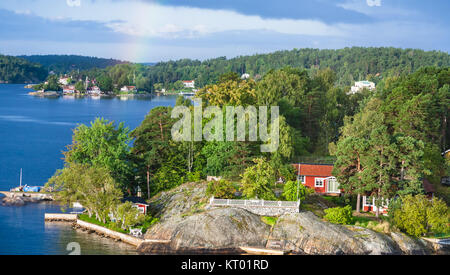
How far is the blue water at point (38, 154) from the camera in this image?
34188 mm

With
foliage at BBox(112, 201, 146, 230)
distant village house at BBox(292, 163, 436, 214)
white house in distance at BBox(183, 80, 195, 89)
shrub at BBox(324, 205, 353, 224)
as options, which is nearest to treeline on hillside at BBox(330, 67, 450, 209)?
distant village house at BBox(292, 163, 436, 214)

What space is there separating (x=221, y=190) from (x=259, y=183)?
232 cm

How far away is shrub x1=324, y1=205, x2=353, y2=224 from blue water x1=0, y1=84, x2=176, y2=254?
11693 mm

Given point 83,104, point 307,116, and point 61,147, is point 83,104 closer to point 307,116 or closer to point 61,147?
point 61,147

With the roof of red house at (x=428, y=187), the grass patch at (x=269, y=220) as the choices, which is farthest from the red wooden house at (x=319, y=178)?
the grass patch at (x=269, y=220)

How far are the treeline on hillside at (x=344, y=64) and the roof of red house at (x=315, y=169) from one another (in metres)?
98.2

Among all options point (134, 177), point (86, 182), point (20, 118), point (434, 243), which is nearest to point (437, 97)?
point (434, 243)

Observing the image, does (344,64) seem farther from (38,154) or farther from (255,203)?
(255,203)

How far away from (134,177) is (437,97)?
28.0 meters

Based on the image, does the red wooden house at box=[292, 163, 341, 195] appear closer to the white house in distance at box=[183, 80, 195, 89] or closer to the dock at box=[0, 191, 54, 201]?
the dock at box=[0, 191, 54, 201]

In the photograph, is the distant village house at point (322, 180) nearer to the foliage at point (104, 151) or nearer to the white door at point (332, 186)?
the white door at point (332, 186)

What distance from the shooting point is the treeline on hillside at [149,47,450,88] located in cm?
15844

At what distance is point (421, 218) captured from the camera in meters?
33.9

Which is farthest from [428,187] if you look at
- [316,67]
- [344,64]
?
[316,67]
